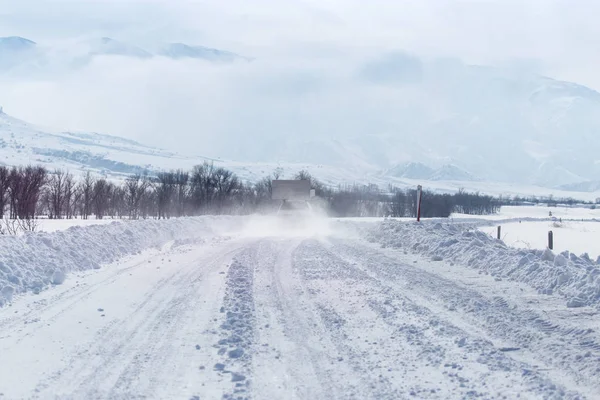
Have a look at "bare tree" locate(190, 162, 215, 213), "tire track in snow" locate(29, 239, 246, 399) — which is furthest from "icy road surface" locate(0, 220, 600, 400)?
"bare tree" locate(190, 162, 215, 213)

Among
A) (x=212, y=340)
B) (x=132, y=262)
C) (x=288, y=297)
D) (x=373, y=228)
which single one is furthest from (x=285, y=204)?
(x=212, y=340)

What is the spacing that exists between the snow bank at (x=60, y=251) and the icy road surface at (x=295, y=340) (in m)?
0.45

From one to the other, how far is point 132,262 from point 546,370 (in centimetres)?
1121

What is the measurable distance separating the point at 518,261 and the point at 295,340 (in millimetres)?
7198

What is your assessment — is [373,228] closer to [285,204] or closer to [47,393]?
[285,204]

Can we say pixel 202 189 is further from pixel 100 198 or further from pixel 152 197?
pixel 100 198

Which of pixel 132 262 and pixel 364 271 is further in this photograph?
pixel 132 262

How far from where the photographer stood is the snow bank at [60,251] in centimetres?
1031

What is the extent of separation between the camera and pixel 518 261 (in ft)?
40.9

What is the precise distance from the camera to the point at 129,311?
8.68 meters

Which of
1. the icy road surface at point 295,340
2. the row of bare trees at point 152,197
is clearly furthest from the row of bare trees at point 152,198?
the icy road surface at point 295,340

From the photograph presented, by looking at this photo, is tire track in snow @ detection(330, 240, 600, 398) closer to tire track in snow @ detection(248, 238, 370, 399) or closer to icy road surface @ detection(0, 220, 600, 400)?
icy road surface @ detection(0, 220, 600, 400)

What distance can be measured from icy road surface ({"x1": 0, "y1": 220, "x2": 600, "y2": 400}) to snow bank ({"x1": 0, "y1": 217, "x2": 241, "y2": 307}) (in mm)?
453

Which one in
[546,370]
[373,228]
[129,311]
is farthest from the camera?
[373,228]
